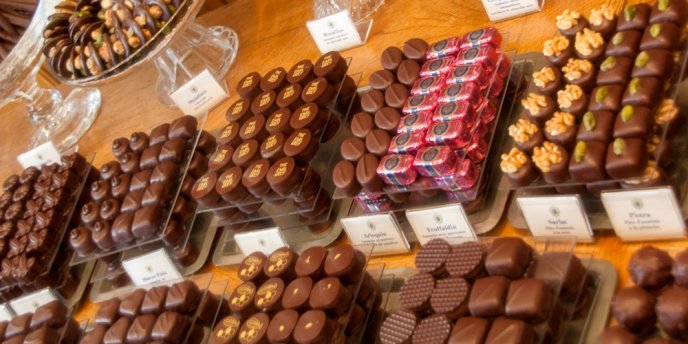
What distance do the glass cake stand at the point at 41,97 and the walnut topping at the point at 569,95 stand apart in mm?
2041

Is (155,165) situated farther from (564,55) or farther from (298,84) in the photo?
(564,55)

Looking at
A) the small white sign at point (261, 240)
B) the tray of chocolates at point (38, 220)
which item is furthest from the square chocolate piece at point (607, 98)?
the tray of chocolates at point (38, 220)

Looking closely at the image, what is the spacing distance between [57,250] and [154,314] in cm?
60

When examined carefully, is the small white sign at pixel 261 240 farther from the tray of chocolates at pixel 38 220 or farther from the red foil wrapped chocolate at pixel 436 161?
the tray of chocolates at pixel 38 220

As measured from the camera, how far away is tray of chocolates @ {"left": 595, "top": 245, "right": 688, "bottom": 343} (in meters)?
1.15

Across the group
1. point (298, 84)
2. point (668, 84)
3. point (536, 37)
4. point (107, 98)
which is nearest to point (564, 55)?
point (668, 84)

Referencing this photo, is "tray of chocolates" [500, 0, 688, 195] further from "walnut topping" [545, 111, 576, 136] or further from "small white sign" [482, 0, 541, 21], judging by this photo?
"small white sign" [482, 0, 541, 21]

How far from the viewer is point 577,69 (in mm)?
1501

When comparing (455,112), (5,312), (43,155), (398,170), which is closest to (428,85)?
(455,112)

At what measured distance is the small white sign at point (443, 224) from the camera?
1.57 meters

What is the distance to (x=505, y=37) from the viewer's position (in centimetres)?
182

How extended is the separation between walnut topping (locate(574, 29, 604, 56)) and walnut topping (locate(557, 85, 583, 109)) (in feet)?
0.30

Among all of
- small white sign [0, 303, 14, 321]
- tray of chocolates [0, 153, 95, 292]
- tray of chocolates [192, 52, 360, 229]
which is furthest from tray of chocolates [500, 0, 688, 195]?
small white sign [0, 303, 14, 321]

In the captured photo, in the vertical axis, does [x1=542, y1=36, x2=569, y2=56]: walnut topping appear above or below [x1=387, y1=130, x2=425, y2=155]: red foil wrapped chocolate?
above
